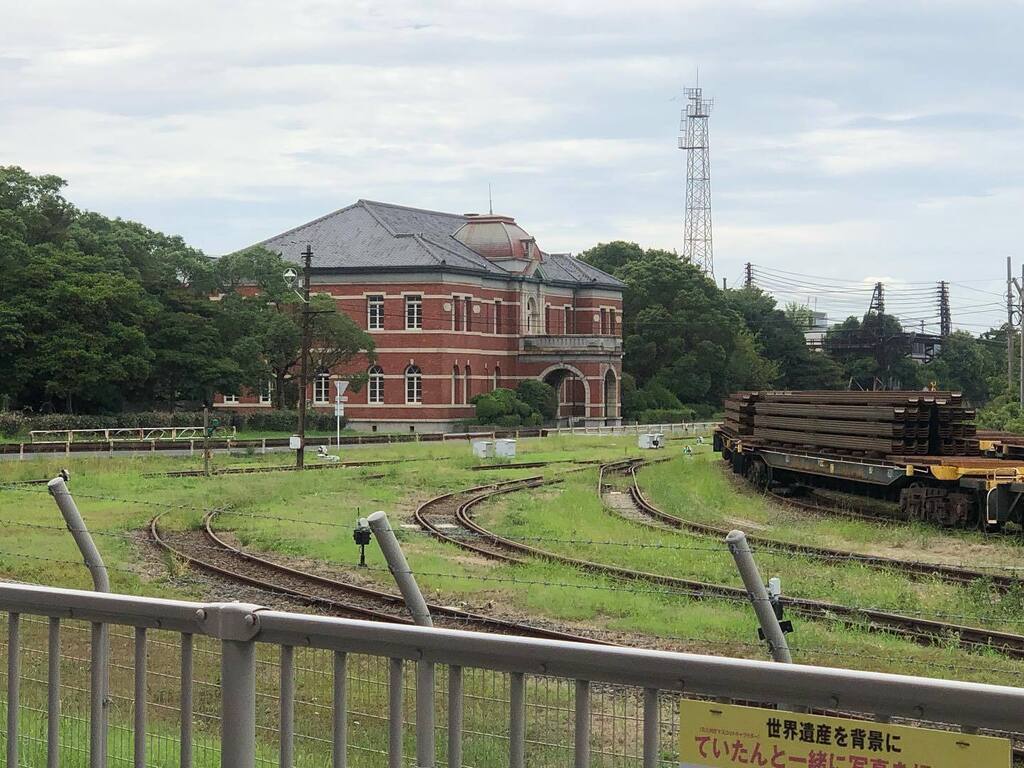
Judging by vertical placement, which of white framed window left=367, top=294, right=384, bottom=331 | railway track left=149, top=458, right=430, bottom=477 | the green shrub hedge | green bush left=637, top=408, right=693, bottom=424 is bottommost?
railway track left=149, top=458, right=430, bottom=477

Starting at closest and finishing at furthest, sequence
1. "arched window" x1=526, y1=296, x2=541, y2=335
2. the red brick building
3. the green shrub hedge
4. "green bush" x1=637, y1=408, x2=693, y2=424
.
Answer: the green shrub hedge → the red brick building → "arched window" x1=526, y1=296, x2=541, y2=335 → "green bush" x1=637, y1=408, x2=693, y2=424

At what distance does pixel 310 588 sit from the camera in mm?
16672

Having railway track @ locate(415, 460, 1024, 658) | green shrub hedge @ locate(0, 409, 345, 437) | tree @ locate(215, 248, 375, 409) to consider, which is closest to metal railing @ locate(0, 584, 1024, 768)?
railway track @ locate(415, 460, 1024, 658)

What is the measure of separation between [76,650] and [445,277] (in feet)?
224

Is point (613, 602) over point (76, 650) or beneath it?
beneath

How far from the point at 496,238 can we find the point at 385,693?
77.1m

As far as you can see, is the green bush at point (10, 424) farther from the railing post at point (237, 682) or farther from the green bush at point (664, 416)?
the railing post at point (237, 682)

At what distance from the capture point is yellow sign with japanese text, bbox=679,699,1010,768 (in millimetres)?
3398

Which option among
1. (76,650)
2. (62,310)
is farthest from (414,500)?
(62,310)

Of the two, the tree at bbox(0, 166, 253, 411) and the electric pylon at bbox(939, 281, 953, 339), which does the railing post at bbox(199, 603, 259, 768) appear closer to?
the tree at bbox(0, 166, 253, 411)

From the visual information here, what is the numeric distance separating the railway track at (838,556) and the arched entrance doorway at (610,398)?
176ft

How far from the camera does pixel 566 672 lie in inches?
163

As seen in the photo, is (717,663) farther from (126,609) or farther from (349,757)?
(126,609)

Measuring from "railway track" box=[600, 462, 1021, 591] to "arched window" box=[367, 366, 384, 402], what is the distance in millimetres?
47865
